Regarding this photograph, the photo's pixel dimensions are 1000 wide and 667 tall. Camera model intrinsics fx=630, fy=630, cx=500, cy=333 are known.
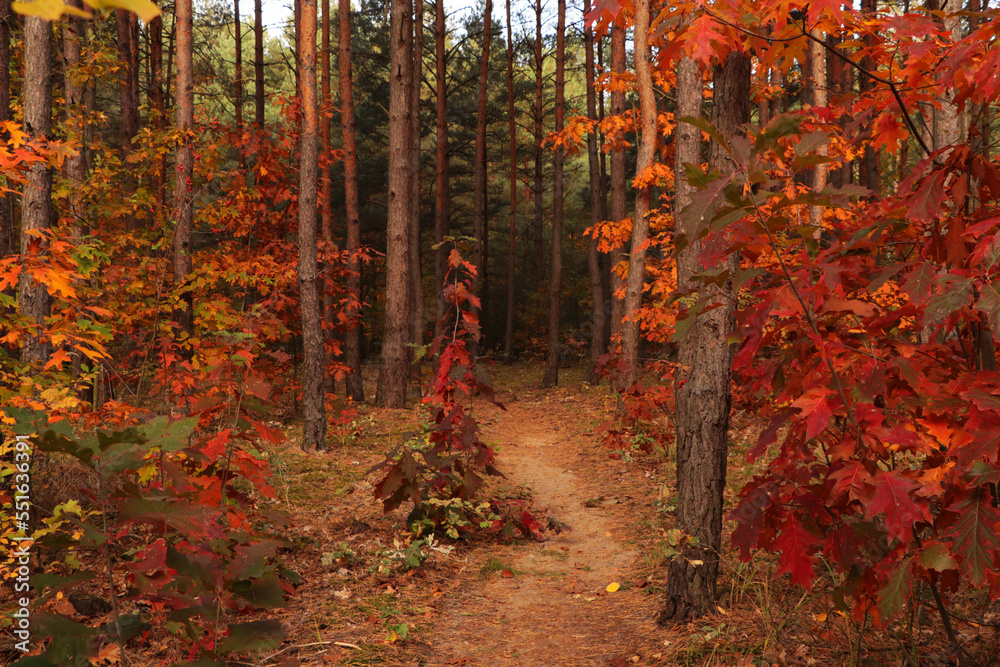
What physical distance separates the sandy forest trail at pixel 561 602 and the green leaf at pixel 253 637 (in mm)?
1297

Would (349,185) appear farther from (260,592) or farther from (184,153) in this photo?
(260,592)

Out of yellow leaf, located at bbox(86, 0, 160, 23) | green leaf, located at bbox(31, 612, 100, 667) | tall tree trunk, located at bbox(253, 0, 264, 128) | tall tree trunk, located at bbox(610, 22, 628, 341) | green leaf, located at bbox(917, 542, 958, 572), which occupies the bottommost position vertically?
green leaf, located at bbox(31, 612, 100, 667)

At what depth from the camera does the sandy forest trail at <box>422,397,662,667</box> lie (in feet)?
11.5

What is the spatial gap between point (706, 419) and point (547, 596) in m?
1.75

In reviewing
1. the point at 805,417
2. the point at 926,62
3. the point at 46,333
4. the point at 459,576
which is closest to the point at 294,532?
the point at 459,576

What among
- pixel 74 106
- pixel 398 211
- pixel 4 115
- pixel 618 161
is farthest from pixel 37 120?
pixel 618 161

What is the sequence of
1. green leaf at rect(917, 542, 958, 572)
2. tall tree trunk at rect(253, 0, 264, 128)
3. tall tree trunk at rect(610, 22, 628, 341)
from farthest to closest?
1. tall tree trunk at rect(253, 0, 264, 128)
2. tall tree trunk at rect(610, 22, 628, 341)
3. green leaf at rect(917, 542, 958, 572)

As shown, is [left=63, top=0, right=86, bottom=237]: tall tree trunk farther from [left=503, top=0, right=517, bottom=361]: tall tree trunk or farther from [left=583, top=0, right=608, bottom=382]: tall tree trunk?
[left=503, top=0, right=517, bottom=361]: tall tree trunk

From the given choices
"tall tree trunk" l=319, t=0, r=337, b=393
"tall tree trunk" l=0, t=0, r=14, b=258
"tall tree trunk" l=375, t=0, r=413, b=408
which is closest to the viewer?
"tall tree trunk" l=0, t=0, r=14, b=258

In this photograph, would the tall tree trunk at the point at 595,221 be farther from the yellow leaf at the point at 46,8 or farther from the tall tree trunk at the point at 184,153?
the yellow leaf at the point at 46,8

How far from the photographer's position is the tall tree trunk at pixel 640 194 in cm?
843

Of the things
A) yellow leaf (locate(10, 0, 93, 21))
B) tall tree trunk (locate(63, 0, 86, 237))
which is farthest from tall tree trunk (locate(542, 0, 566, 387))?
yellow leaf (locate(10, 0, 93, 21))

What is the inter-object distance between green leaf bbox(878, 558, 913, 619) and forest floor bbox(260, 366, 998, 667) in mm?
703

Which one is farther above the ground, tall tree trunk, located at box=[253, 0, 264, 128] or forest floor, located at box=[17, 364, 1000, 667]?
tall tree trunk, located at box=[253, 0, 264, 128]
